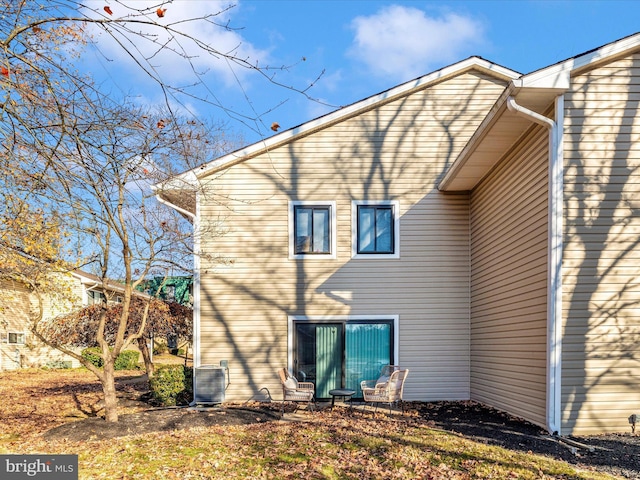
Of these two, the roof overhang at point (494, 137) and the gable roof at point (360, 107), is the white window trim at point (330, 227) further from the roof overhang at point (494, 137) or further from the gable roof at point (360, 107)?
the roof overhang at point (494, 137)

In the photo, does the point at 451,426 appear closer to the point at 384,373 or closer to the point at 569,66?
the point at 384,373

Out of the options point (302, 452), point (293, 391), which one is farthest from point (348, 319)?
point (302, 452)

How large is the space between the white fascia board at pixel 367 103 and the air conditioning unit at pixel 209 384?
13.2ft

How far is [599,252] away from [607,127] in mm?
1708

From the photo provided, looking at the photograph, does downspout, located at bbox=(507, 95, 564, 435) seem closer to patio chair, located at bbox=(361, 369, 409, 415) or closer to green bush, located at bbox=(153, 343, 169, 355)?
patio chair, located at bbox=(361, 369, 409, 415)

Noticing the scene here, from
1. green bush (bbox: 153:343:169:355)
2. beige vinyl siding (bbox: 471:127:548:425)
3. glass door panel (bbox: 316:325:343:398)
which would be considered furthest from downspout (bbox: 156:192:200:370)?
green bush (bbox: 153:343:169:355)

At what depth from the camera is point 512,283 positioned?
26.0 feet

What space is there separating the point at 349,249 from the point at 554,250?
4396mm

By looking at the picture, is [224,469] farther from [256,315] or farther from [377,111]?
[377,111]

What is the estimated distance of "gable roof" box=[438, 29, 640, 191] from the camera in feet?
20.3

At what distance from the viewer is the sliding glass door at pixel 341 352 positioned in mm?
9828

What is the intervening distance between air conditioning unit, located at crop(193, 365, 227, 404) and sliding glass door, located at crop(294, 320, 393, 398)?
1.54 meters

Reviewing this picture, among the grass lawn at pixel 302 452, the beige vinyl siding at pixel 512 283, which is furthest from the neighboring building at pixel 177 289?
the beige vinyl siding at pixel 512 283

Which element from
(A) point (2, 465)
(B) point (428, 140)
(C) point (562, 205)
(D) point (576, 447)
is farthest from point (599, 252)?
(A) point (2, 465)
